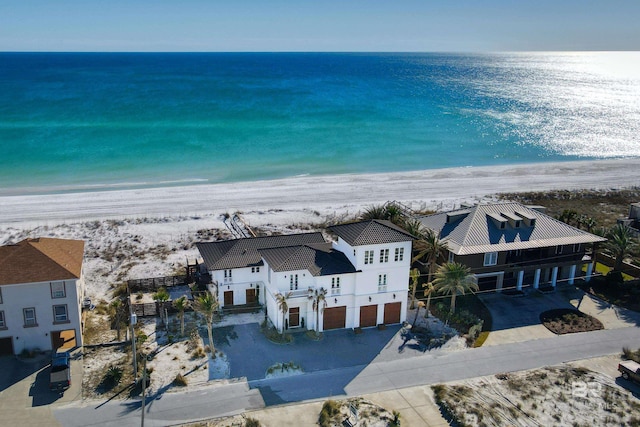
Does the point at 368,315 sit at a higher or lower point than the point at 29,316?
lower

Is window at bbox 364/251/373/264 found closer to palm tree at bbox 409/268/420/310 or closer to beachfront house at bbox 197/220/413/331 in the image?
beachfront house at bbox 197/220/413/331

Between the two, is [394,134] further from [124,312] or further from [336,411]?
[336,411]

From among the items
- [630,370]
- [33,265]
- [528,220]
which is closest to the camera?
[630,370]

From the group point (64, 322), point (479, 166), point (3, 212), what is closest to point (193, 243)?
point (64, 322)

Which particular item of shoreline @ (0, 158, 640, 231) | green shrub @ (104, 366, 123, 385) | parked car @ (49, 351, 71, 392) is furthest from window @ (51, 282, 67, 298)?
shoreline @ (0, 158, 640, 231)

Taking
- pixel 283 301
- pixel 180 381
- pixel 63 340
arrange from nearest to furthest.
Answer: pixel 180 381 < pixel 63 340 < pixel 283 301

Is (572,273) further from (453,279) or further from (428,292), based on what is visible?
(428,292)

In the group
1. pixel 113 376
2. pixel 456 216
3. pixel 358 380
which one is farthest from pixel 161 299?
pixel 456 216
